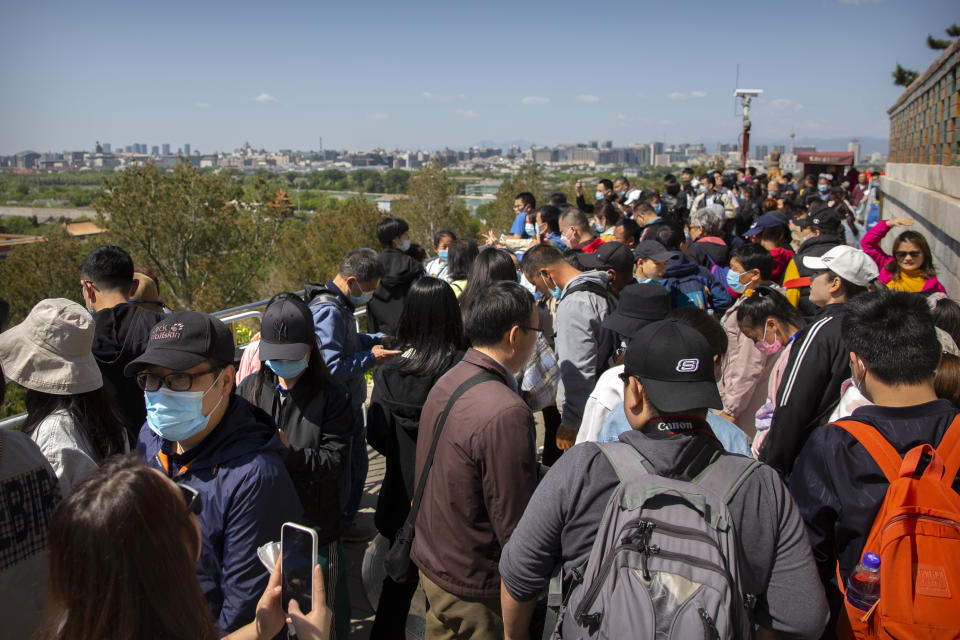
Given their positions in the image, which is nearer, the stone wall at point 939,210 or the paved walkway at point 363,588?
the paved walkway at point 363,588

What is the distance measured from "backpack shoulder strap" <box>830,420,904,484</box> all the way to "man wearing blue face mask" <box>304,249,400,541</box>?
2.61 metres

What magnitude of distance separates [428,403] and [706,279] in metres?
3.68

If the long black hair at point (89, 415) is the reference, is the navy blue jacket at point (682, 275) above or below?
above

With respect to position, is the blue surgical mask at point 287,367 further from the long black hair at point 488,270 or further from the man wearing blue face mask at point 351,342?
the long black hair at point 488,270

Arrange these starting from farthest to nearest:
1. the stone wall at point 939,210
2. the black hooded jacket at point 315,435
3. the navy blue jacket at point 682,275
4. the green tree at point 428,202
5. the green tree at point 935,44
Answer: the green tree at point 428,202 → the green tree at point 935,44 → the stone wall at point 939,210 → the navy blue jacket at point 682,275 → the black hooded jacket at point 315,435

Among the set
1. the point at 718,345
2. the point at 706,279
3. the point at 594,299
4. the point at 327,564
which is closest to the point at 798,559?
the point at 718,345

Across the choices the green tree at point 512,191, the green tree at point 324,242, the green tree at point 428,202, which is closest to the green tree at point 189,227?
the green tree at point 324,242

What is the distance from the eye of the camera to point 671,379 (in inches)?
71.5

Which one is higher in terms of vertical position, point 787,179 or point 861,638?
point 787,179

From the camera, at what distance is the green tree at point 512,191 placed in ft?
188

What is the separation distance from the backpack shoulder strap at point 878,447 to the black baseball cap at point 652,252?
313 centimetres

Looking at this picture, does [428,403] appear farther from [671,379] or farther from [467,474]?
[671,379]

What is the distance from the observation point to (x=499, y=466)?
230 cm

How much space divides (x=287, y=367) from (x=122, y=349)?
1.24 metres
